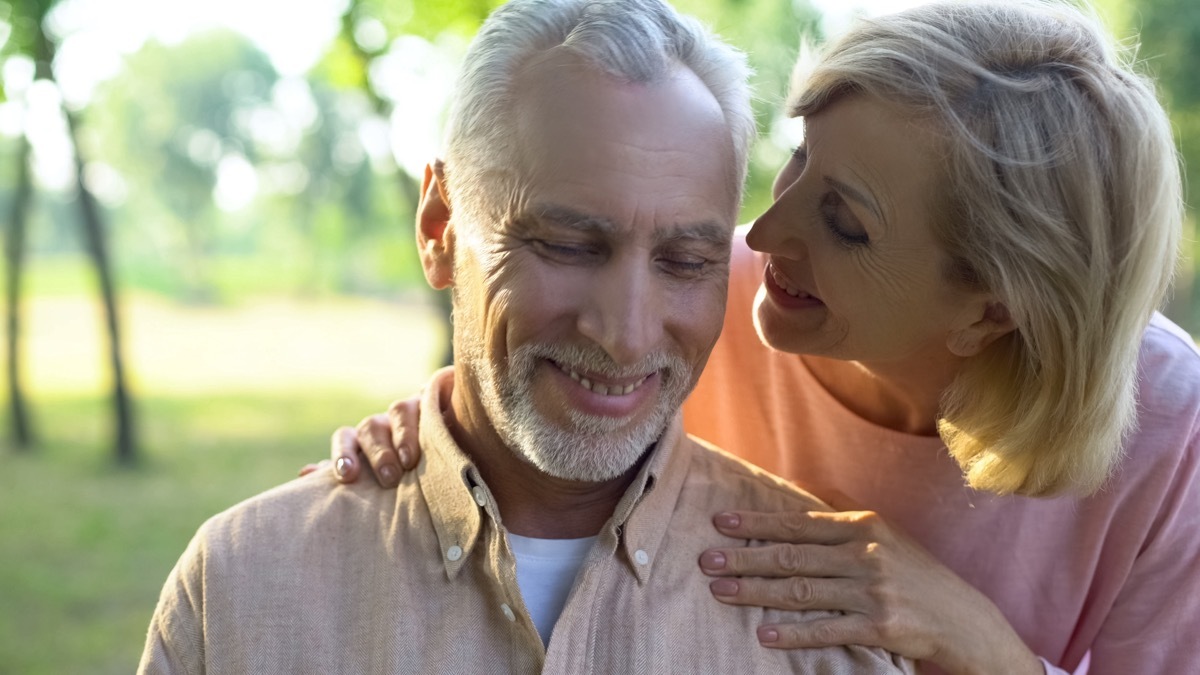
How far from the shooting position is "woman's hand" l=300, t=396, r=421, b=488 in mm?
2047

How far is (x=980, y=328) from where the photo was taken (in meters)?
2.06

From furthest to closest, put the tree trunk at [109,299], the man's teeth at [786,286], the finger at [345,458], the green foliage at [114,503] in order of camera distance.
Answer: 1. the tree trunk at [109,299]
2. the green foliage at [114,503]
3. the man's teeth at [786,286]
4. the finger at [345,458]

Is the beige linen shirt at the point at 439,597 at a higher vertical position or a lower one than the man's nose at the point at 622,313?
lower

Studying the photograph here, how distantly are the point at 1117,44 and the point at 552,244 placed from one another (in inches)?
46.4

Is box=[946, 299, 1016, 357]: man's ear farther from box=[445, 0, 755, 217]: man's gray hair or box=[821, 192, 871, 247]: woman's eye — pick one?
box=[445, 0, 755, 217]: man's gray hair

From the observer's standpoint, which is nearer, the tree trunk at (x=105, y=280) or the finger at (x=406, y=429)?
the finger at (x=406, y=429)

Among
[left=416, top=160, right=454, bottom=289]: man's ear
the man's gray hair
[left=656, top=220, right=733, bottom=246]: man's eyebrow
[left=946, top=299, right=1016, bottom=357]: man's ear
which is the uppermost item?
the man's gray hair

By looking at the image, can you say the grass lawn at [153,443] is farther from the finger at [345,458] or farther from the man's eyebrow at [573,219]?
the man's eyebrow at [573,219]

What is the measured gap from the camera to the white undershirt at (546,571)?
1.86 meters

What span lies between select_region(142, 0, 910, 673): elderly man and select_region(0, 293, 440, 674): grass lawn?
193 inches

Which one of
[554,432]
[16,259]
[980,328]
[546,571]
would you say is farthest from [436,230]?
[16,259]

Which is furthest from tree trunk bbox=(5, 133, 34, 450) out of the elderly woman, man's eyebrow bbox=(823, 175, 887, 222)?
man's eyebrow bbox=(823, 175, 887, 222)

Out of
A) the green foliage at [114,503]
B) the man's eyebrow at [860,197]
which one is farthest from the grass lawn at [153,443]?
the man's eyebrow at [860,197]

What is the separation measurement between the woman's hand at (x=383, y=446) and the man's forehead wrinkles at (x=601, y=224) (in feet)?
1.90
